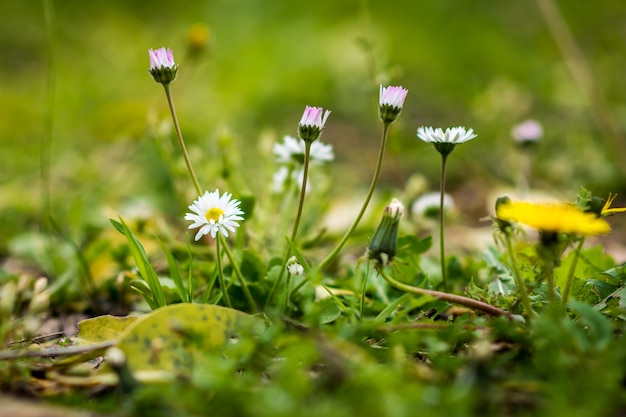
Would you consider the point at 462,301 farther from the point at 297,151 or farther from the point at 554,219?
the point at 297,151

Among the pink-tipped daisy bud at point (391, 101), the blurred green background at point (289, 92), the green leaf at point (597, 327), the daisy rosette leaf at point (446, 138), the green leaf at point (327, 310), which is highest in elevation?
the blurred green background at point (289, 92)

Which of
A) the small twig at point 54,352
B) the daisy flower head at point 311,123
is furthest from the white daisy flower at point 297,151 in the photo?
the small twig at point 54,352

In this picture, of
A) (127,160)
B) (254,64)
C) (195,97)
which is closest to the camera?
(127,160)

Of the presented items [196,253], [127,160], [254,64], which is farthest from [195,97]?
[196,253]

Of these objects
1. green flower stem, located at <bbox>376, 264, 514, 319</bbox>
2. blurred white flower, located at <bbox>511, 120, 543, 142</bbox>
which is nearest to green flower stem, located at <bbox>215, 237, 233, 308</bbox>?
green flower stem, located at <bbox>376, 264, 514, 319</bbox>

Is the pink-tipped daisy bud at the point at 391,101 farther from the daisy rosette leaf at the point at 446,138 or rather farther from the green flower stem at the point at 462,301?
the green flower stem at the point at 462,301

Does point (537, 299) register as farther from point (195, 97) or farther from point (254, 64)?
point (254, 64)
